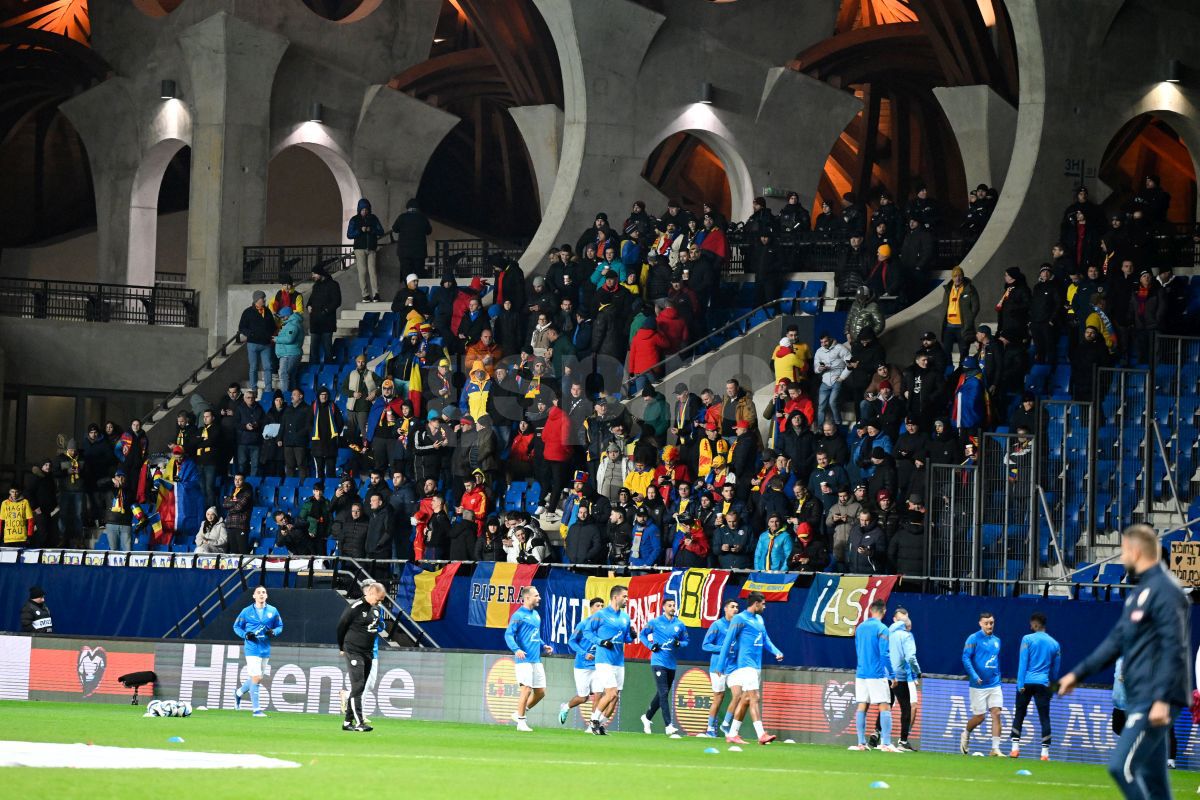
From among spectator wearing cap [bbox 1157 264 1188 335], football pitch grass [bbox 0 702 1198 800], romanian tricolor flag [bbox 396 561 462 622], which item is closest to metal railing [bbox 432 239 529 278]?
romanian tricolor flag [bbox 396 561 462 622]

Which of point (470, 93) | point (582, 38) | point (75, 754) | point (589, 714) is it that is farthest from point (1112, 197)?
point (75, 754)

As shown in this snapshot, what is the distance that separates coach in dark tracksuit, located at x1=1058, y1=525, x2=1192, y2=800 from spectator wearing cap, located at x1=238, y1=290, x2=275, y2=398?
2527cm

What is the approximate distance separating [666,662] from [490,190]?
33839 millimetres

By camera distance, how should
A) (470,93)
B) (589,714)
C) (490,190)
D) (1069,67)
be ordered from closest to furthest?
(589,714) → (1069,67) → (470,93) → (490,190)

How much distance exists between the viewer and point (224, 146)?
39.0m

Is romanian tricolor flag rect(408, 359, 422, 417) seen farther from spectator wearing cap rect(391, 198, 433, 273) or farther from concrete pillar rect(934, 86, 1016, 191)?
concrete pillar rect(934, 86, 1016, 191)

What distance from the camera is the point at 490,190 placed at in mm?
54219

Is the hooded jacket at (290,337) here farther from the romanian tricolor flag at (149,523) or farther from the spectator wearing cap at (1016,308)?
the spectator wearing cap at (1016,308)

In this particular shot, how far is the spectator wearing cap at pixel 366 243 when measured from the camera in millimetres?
36719

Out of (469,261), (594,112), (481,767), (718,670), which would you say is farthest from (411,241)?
(481,767)

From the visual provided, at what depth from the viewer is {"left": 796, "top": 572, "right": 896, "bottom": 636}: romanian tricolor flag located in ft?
71.0

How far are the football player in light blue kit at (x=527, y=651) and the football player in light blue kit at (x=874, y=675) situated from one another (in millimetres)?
3553

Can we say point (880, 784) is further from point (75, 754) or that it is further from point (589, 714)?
point (589, 714)

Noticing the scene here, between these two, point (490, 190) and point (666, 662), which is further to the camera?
point (490, 190)
